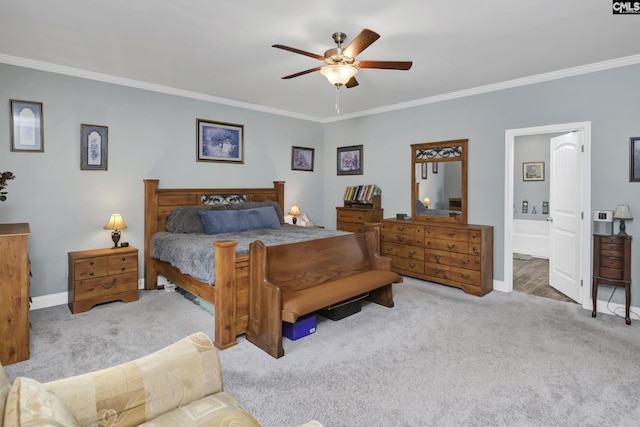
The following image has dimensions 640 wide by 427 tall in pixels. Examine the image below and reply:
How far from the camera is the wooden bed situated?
2.89 meters

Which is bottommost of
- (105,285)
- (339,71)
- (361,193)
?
(105,285)

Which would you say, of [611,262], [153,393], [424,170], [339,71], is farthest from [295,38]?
[611,262]

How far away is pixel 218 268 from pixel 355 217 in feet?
10.7

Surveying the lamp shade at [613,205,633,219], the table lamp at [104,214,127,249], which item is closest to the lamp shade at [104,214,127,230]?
the table lamp at [104,214,127,249]

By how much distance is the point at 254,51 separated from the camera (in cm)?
338

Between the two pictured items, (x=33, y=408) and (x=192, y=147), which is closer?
(x=33, y=408)

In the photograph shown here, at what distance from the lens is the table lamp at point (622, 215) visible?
3475 mm

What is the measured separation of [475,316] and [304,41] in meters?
3.18

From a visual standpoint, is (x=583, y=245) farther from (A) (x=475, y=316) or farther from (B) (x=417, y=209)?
(B) (x=417, y=209)

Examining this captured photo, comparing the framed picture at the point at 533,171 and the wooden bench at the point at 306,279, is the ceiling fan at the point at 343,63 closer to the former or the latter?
the wooden bench at the point at 306,279

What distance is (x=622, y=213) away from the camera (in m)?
3.49

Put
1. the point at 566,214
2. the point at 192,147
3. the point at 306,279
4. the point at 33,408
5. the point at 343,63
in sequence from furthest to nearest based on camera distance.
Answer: the point at 192,147
the point at 566,214
the point at 306,279
the point at 343,63
the point at 33,408

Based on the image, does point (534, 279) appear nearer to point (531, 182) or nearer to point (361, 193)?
point (531, 182)

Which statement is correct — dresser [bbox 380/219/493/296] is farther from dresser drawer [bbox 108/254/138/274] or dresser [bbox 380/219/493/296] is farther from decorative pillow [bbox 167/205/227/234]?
dresser drawer [bbox 108/254/138/274]
